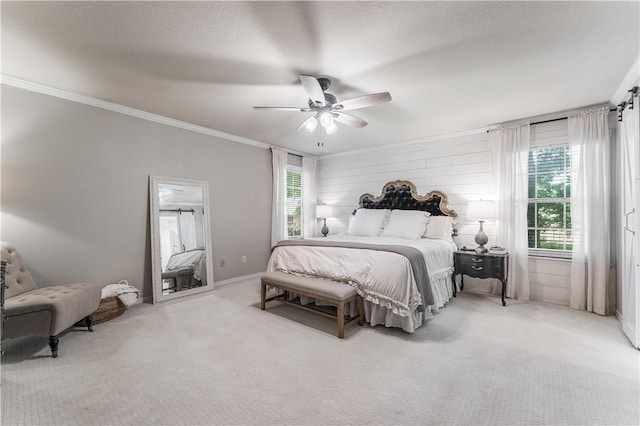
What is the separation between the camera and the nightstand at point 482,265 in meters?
3.45

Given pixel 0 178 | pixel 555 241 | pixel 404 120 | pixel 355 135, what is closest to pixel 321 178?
pixel 355 135

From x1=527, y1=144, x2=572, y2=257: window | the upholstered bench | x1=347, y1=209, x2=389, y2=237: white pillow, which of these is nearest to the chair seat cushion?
the upholstered bench

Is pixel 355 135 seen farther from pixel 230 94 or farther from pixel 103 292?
pixel 103 292

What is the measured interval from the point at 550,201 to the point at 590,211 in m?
0.50

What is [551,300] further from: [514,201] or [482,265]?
[514,201]

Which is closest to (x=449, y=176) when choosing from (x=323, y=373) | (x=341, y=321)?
(x=341, y=321)

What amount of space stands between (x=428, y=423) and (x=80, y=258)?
3.79 metres

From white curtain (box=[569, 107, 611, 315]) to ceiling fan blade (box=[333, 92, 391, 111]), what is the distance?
2.76 metres

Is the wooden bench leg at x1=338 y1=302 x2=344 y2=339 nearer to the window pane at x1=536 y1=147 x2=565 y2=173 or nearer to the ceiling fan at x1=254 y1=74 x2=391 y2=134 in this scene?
the ceiling fan at x1=254 y1=74 x2=391 y2=134

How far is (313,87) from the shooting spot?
2.34 metres

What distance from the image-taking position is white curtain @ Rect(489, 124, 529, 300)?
3.69 meters

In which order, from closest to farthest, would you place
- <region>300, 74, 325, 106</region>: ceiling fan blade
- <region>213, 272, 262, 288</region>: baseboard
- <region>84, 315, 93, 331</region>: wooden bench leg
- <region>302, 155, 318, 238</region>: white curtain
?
<region>300, 74, 325, 106</region>: ceiling fan blade < <region>84, 315, 93, 331</region>: wooden bench leg < <region>213, 272, 262, 288</region>: baseboard < <region>302, 155, 318, 238</region>: white curtain

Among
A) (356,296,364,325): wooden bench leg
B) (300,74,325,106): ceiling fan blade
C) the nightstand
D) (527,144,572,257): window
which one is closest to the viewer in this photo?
(300,74,325,106): ceiling fan blade

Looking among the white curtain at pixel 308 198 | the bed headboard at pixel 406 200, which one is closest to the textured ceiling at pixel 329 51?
the bed headboard at pixel 406 200
